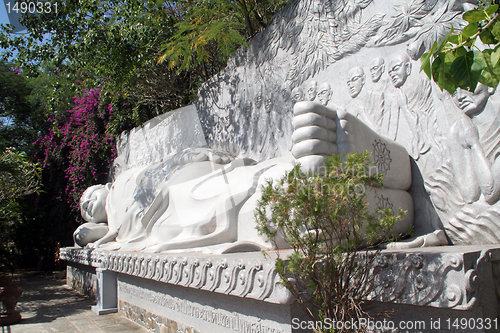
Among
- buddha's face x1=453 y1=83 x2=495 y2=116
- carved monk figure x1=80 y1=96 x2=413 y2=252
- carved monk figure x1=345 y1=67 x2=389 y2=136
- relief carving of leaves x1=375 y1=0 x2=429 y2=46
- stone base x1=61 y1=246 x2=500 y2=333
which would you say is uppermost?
relief carving of leaves x1=375 y1=0 x2=429 y2=46

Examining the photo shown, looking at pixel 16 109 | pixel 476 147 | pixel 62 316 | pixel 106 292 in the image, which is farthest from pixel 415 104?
pixel 16 109

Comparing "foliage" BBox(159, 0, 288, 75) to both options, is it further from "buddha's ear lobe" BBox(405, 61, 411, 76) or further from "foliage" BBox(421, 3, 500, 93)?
"foliage" BBox(421, 3, 500, 93)

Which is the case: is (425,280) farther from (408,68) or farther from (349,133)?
(408,68)

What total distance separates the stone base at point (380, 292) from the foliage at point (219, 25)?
9.40ft

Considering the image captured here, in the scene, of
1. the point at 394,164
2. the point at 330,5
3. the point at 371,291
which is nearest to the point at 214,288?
the point at 371,291

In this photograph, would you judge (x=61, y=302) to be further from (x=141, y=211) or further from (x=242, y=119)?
(x=242, y=119)

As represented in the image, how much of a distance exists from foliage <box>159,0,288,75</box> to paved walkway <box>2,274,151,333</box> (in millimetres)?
2967

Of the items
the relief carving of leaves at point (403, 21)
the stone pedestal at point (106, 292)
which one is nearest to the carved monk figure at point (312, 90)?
the relief carving of leaves at point (403, 21)

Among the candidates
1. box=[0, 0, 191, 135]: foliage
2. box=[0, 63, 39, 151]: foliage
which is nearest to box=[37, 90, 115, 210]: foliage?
box=[0, 0, 191, 135]: foliage

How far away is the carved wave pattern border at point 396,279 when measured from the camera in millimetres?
1295

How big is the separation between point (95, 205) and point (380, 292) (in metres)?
4.09

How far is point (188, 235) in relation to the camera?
108 inches

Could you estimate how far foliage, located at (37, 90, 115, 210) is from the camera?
20.9ft

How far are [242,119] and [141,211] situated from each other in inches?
61.8
